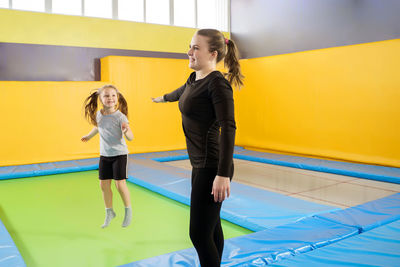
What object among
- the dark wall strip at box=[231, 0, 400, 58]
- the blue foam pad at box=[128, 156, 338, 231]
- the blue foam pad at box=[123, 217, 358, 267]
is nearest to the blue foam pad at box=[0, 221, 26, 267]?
the blue foam pad at box=[123, 217, 358, 267]

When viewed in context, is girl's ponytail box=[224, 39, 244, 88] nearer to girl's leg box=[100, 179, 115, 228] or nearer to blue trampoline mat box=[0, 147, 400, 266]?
blue trampoline mat box=[0, 147, 400, 266]

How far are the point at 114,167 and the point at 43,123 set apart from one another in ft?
11.4

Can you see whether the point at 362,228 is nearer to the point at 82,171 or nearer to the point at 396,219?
the point at 396,219

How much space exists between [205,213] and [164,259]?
77 cm

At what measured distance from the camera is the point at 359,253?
216cm

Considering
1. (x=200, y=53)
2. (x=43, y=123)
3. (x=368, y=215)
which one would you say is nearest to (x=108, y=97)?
(x=200, y=53)

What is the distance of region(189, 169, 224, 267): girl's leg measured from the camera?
152 centimetres

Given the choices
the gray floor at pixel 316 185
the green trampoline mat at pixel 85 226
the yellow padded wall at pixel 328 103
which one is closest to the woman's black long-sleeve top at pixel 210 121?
the green trampoline mat at pixel 85 226

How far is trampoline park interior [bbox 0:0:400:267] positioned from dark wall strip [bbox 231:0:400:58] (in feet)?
0.08

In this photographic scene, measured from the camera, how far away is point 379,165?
5.30 metres

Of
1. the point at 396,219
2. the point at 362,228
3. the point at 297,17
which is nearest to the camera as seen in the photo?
the point at 362,228

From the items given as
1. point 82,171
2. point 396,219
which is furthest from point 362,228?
point 82,171

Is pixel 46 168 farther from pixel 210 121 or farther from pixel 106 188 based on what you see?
pixel 210 121

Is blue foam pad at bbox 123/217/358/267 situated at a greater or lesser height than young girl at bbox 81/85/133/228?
lesser
